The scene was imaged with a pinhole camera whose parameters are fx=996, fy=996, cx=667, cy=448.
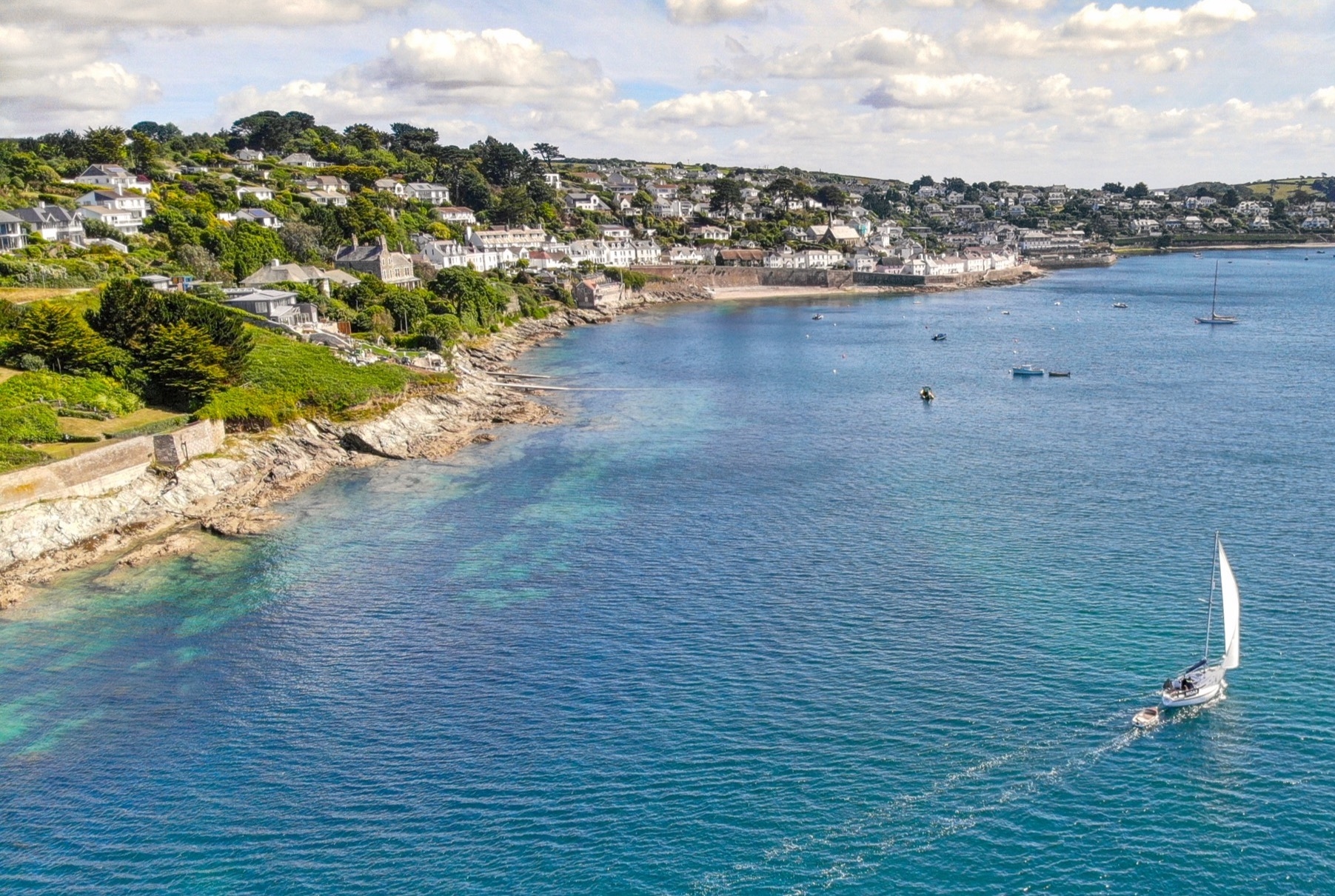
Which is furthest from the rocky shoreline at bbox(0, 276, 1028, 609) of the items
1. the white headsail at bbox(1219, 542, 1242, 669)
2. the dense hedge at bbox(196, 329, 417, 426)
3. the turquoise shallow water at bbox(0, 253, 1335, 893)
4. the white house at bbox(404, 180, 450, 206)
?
the white house at bbox(404, 180, 450, 206)

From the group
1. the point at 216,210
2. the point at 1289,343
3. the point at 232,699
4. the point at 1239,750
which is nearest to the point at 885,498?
the point at 1239,750

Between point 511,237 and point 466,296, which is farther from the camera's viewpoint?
point 511,237

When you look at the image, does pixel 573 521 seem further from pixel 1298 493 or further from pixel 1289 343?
pixel 1289 343

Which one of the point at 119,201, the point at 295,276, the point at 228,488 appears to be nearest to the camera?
the point at 228,488

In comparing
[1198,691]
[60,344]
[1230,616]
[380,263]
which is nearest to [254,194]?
[380,263]

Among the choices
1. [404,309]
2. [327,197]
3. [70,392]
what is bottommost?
[70,392]

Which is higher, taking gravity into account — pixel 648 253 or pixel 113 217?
pixel 648 253

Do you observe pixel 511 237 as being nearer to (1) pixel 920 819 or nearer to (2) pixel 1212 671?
(2) pixel 1212 671

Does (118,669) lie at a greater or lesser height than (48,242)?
lesser
